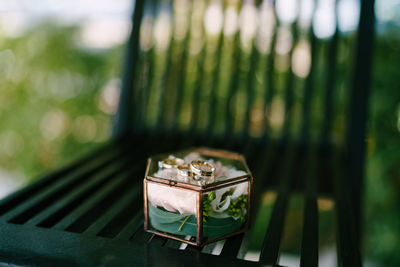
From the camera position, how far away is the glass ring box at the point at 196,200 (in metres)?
0.65

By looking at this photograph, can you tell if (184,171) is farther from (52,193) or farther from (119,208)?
(52,193)

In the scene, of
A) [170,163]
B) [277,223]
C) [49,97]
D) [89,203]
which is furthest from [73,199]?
[49,97]

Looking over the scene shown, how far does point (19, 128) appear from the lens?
6.99 feet

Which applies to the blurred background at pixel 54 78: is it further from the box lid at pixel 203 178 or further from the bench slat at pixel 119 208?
the box lid at pixel 203 178

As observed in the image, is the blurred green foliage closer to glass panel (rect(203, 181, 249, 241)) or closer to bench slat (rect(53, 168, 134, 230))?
bench slat (rect(53, 168, 134, 230))

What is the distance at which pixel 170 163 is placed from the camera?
0.71 meters

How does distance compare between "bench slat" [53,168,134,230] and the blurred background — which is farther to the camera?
the blurred background

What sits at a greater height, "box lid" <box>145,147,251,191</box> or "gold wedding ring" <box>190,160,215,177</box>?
"gold wedding ring" <box>190,160,215,177</box>

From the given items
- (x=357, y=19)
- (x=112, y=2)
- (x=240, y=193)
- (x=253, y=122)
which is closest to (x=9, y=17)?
(x=112, y=2)

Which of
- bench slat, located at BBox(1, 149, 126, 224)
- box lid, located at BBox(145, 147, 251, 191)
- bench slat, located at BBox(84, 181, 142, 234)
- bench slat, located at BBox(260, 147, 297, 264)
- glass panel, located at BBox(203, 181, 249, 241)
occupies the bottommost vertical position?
bench slat, located at BBox(260, 147, 297, 264)

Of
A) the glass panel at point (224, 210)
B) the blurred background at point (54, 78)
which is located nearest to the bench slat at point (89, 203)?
the glass panel at point (224, 210)

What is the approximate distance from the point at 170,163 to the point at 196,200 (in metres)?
0.10

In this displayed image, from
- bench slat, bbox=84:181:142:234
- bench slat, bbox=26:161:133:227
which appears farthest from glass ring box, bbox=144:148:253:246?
bench slat, bbox=26:161:133:227

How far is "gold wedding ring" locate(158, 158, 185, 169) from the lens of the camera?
2.32ft
